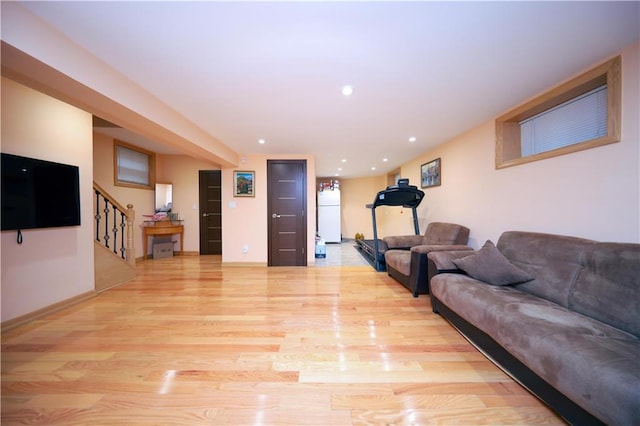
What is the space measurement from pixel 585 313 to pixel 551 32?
74.4 inches

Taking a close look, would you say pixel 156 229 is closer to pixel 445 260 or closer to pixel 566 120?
pixel 445 260

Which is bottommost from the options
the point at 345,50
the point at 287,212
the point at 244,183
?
the point at 287,212

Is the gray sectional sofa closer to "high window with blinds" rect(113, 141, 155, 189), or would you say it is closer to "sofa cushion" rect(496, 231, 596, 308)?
"sofa cushion" rect(496, 231, 596, 308)

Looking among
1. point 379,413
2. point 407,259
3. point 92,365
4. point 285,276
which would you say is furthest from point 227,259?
point 379,413

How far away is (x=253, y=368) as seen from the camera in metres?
1.61

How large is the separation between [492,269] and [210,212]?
577cm

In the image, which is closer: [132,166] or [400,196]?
[400,196]

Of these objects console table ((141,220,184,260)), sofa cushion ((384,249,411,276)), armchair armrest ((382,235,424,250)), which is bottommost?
sofa cushion ((384,249,411,276))

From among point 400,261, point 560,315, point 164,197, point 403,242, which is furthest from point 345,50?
point 164,197

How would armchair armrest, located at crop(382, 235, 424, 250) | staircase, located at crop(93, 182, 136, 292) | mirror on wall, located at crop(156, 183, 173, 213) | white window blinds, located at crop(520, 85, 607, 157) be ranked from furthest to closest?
mirror on wall, located at crop(156, 183, 173, 213) → armchair armrest, located at crop(382, 235, 424, 250) → staircase, located at crop(93, 182, 136, 292) → white window blinds, located at crop(520, 85, 607, 157)

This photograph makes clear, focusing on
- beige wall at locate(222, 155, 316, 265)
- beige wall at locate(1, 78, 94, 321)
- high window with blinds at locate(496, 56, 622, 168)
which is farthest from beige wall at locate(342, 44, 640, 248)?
beige wall at locate(1, 78, 94, 321)

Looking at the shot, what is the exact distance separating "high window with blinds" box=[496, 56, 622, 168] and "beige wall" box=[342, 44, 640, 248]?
6 centimetres

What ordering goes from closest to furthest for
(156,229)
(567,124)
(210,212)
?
1. (567,124)
2. (156,229)
3. (210,212)

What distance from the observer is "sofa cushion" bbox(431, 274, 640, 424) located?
2.97 ft
